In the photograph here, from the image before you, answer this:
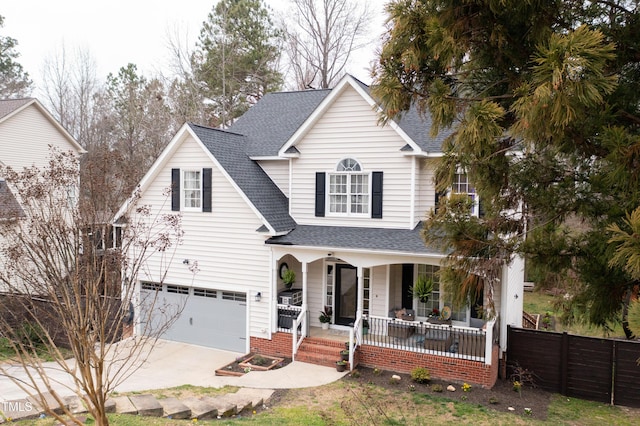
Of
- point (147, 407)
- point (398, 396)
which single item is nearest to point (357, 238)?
point (398, 396)

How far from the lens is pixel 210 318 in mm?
15695

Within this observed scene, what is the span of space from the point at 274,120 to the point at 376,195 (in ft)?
20.1

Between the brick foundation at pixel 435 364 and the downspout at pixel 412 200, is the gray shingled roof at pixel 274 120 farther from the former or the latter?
the brick foundation at pixel 435 364

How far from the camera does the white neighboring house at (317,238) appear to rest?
13.5m

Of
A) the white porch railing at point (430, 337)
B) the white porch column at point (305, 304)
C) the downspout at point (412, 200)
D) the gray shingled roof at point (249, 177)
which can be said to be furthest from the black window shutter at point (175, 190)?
the downspout at point (412, 200)

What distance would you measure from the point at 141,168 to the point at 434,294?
19600mm

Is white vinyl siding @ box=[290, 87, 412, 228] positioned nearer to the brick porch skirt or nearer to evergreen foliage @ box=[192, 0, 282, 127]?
the brick porch skirt

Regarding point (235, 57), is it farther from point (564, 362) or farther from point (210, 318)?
point (564, 362)

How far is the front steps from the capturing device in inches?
529

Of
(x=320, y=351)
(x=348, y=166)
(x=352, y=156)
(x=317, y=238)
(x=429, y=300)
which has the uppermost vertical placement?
(x=352, y=156)

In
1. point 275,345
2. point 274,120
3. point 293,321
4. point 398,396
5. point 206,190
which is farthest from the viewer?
point 274,120

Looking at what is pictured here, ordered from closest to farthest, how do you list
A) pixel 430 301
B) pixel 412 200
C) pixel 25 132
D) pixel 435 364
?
pixel 435 364
pixel 412 200
pixel 430 301
pixel 25 132

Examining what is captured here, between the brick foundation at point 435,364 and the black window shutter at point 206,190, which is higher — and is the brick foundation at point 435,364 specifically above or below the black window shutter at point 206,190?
below

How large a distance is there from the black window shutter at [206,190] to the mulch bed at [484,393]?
6717mm
